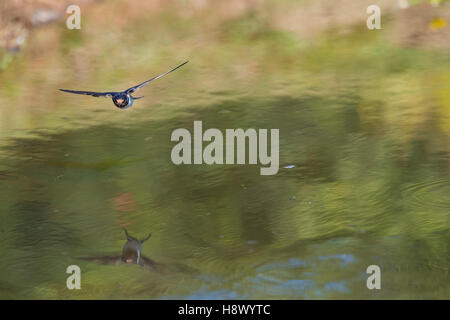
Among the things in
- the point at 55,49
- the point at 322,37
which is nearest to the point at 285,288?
the point at 322,37

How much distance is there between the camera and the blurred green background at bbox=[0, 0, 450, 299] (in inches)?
150

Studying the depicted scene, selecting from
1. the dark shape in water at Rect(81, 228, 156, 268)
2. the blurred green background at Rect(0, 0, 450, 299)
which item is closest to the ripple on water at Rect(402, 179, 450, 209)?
the blurred green background at Rect(0, 0, 450, 299)

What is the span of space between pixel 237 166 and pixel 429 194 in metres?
1.40

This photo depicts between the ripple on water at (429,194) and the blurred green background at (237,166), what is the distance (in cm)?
1

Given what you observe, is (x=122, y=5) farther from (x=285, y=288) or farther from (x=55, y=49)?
(x=285, y=288)

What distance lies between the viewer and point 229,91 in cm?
684

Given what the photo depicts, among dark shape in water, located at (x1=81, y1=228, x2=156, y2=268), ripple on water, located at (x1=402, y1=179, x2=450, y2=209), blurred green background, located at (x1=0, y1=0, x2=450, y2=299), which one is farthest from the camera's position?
ripple on water, located at (x1=402, y1=179, x2=450, y2=209)

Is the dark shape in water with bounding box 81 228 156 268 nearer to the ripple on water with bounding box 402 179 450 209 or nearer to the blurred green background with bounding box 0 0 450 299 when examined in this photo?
the blurred green background with bounding box 0 0 450 299

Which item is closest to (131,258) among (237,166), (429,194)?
(237,166)

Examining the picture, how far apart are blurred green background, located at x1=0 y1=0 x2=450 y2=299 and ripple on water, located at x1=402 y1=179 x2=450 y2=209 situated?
13 mm

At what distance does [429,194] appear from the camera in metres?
4.50

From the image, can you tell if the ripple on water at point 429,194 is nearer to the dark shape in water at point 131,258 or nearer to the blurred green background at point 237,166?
the blurred green background at point 237,166

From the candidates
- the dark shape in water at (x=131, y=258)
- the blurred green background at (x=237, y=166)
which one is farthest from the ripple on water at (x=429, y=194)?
the dark shape in water at (x=131, y=258)
